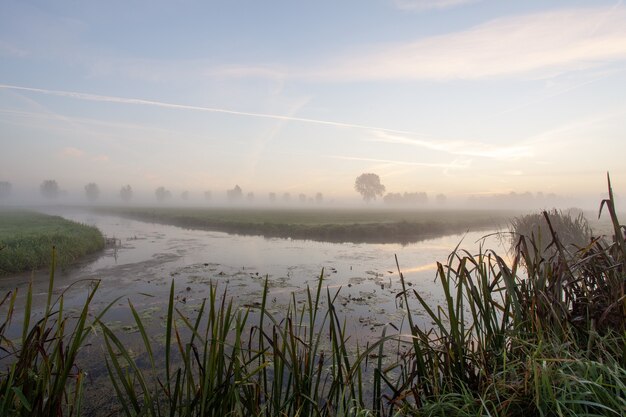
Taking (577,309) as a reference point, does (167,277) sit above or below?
below

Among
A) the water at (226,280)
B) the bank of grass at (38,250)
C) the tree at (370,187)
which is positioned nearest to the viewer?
the water at (226,280)

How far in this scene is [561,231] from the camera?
642 inches

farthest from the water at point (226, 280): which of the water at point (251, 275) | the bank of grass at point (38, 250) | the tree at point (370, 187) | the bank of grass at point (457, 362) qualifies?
the tree at point (370, 187)

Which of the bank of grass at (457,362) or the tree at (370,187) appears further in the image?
the tree at (370,187)

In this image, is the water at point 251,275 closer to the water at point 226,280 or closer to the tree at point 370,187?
the water at point 226,280

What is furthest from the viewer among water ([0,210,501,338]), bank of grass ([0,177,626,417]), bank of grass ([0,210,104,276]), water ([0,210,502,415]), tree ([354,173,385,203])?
tree ([354,173,385,203])

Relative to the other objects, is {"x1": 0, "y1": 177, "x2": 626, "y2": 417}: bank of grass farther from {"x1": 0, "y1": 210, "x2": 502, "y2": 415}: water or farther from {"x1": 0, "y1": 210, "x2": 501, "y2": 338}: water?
{"x1": 0, "y1": 210, "x2": 501, "y2": 338}: water

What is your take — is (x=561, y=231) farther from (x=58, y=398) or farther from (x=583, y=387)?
(x=58, y=398)

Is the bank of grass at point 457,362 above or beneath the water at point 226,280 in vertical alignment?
above

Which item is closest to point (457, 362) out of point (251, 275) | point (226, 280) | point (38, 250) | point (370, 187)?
point (226, 280)

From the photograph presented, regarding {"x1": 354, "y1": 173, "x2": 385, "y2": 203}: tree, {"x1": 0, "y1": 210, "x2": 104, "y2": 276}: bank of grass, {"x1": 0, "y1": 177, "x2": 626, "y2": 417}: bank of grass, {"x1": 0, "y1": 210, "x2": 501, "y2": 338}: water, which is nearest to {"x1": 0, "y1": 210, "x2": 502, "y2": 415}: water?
{"x1": 0, "y1": 210, "x2": 501, "y2": 338}: water

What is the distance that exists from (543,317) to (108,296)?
12.6m

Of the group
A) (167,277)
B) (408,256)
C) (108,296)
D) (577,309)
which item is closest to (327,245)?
(408,256)

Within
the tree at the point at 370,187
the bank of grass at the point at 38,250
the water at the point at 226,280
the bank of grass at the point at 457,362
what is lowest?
the water at the point at 226,280
